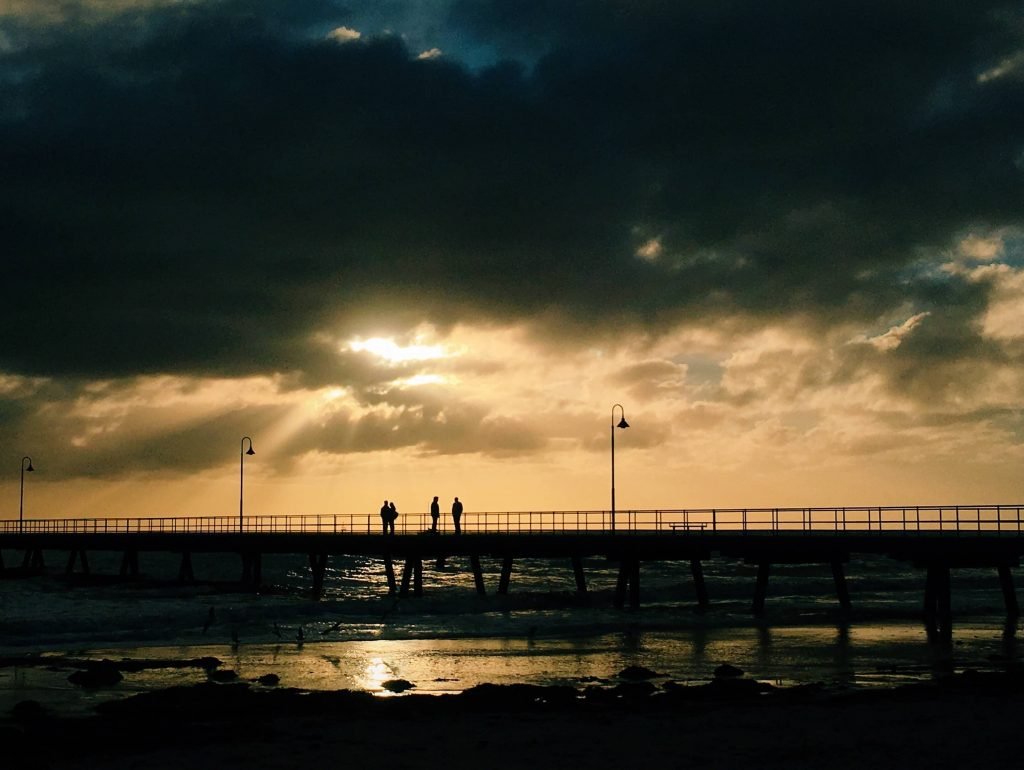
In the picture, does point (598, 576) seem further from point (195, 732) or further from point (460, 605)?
point (195, 732)

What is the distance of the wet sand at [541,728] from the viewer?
624 inches

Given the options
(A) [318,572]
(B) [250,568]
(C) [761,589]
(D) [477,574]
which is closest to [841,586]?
(C) [761,589]

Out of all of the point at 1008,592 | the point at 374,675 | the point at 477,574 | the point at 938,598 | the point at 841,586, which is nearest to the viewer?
the point at 374,675

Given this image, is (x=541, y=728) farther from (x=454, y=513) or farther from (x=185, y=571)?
(x=185, y=571)

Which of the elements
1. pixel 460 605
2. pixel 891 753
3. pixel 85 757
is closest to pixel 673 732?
pixel 891 753

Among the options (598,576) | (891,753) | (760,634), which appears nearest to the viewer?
(891,753)

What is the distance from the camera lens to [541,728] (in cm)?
1812

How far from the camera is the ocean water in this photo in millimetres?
24750

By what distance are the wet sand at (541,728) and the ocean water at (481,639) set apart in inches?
67.5

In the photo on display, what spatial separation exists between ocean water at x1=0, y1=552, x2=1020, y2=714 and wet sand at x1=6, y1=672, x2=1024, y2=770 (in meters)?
1.71

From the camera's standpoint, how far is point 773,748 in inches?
639

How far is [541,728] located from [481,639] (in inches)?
649

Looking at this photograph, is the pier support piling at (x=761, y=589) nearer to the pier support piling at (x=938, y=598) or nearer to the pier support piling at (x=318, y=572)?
the pier support piling at (x=938, y=598)

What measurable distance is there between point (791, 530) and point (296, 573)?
72.1m
